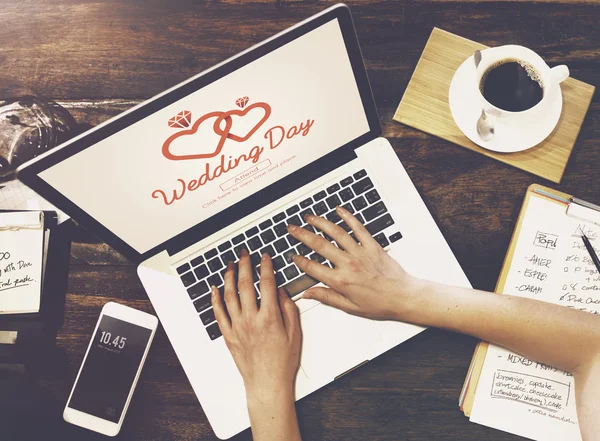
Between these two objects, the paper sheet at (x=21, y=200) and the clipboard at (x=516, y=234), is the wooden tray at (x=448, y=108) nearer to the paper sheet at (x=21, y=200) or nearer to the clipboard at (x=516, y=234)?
the clipboard at (x=516, y=234)

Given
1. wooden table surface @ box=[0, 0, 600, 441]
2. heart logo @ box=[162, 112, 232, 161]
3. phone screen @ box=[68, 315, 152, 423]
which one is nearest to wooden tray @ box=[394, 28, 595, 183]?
wooden table surface @ box=[0, 0, 600, 441]

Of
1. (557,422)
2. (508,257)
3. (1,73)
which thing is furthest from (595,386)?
(1,73)

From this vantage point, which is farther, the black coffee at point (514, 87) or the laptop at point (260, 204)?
the black coffee at point (514, 87)

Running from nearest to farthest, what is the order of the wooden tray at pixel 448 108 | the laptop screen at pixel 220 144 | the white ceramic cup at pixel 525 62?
the laptop screen at pixel 220 144 < the white ceramic cup at pixel 525 62 < the wooden tray at pixel 448 108

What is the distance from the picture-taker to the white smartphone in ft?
2.71

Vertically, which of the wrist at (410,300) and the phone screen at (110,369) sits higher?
the wrist at (410,300)

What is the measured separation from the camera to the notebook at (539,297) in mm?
781

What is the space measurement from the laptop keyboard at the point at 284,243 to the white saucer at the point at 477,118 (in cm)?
21

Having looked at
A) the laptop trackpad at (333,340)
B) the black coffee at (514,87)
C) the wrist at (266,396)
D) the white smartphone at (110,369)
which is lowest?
the white smartphone at (110,369)

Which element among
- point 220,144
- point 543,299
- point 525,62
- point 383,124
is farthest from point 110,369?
point 525,62

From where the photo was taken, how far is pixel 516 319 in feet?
2.49

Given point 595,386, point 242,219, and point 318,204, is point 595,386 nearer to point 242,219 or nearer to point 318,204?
point 318,204

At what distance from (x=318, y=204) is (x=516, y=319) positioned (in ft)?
1.25

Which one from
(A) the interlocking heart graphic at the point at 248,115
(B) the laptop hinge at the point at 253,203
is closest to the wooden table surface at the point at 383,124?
(B) the laptop hinge at the point at 253,203
